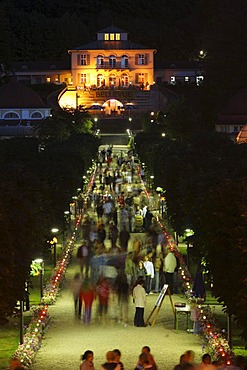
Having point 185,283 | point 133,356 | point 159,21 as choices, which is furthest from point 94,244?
point 159,21

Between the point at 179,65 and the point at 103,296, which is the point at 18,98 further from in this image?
the point at 103,296

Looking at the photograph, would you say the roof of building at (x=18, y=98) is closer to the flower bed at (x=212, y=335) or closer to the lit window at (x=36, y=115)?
the lit window at (x=36, y=115)

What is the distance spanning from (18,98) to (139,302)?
94015 mm

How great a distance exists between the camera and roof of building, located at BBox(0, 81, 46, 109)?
12025 centimetres

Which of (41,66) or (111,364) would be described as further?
(41,66)

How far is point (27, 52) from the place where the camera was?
15838 cm

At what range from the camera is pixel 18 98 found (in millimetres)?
120812

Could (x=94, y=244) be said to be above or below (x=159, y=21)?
below

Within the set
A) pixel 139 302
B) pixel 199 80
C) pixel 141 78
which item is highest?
pixel 141 78

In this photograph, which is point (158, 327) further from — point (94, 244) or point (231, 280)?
point (94, 244)

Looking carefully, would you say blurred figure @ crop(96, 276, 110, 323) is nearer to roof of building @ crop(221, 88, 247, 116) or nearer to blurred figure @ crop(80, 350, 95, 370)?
blurred figure @ crop(80, 350, 95, 370)

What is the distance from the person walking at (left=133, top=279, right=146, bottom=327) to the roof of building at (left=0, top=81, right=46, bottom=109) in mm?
92450

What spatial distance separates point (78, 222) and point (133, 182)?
21845 millimetres

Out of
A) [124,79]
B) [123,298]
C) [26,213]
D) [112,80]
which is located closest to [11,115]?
[112,80]
